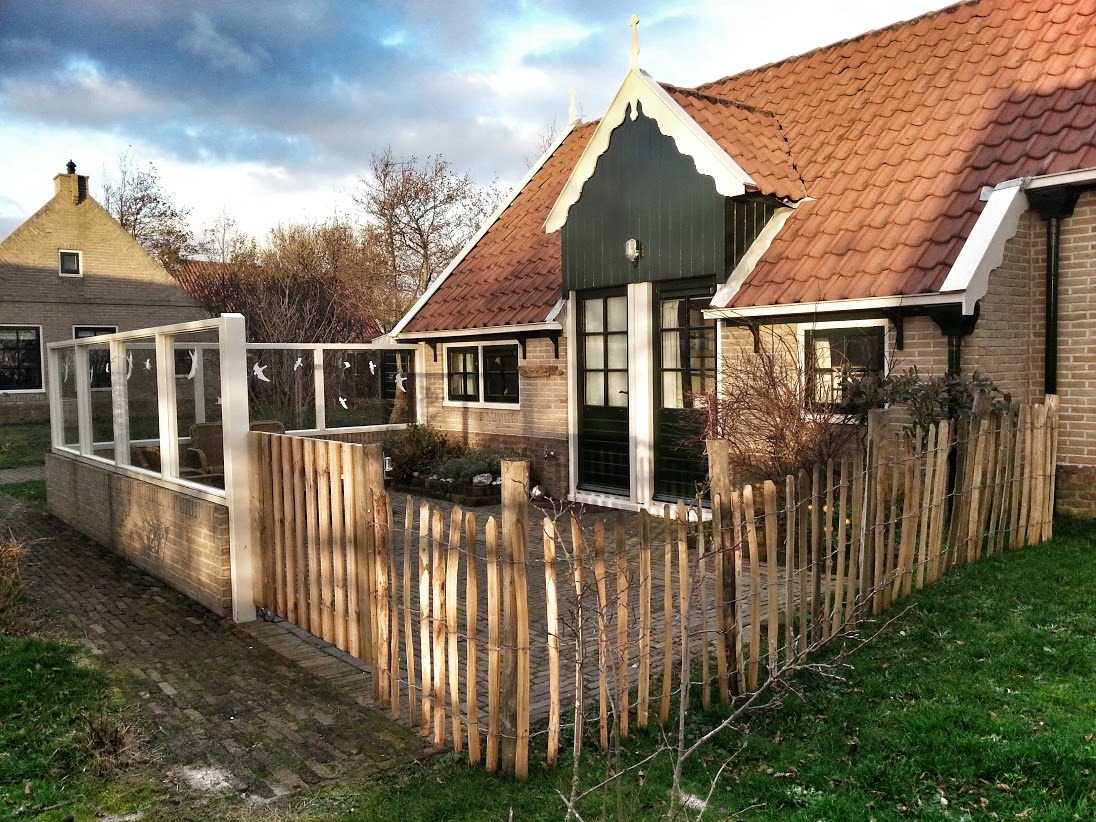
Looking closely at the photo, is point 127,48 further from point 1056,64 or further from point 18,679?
point 1056,64

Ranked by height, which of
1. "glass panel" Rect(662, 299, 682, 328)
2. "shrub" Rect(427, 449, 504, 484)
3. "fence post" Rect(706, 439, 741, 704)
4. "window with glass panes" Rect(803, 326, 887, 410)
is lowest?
"shrub" Rect(427, 449, 504, 484)

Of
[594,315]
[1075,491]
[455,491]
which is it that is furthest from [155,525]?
[1075,491]

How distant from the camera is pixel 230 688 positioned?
536 cm

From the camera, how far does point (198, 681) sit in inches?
217

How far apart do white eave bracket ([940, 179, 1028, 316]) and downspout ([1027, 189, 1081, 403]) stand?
170mm

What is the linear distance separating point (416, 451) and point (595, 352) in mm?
4219

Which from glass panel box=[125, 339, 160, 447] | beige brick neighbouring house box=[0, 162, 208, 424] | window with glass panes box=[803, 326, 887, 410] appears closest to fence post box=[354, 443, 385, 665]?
glass panel box=[125, 339, 160, 447]

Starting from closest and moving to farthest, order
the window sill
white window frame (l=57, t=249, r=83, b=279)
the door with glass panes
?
1. the door with glass panes
2. the window sill
3. white window frame (l=57, t=249, r=83, b=279)

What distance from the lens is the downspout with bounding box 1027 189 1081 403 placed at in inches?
321


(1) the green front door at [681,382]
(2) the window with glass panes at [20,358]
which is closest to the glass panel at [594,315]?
(1) the green front door at [681,382]

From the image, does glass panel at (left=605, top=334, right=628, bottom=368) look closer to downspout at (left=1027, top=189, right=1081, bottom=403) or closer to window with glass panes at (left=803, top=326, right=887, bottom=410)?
window with glass panes at (left=803, top=326, right=887, bottom=410)

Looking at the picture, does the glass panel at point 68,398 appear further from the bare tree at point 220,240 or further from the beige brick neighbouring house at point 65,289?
the bare tree at point 220,240

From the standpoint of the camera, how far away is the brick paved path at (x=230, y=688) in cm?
431

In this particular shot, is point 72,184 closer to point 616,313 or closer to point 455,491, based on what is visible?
point 455,491
